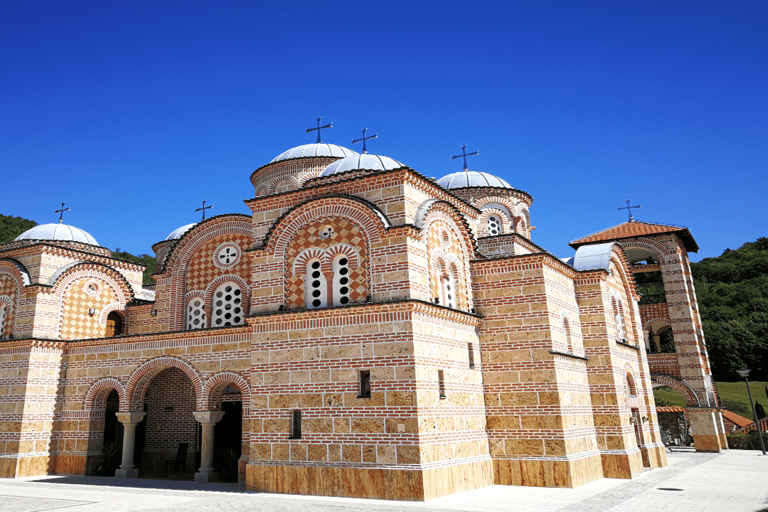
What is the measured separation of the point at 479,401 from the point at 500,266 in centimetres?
318

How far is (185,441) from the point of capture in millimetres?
16641

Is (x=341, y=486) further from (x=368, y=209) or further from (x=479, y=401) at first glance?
(x=368, y=209)

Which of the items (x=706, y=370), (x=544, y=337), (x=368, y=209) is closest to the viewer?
(x=368, y=209)

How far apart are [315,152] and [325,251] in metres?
7.29

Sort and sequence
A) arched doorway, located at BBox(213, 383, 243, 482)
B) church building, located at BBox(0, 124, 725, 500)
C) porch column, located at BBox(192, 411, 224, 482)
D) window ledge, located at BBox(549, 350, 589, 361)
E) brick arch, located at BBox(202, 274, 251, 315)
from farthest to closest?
brick arch, located at BBox(202, 274, 251, 315) < arched doorway, located at BBox(213, 383, 243, 482) < porch column, located at BBox(192, 411, 224, 482) < window ledge, located at BBox(549, 350, 589, 361) < church building, located at BBox(0, 124, 725, 500)

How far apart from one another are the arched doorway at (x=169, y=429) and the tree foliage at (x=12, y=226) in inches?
924

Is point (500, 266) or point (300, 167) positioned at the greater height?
point (300, 167)

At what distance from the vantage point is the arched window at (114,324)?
18609 mm

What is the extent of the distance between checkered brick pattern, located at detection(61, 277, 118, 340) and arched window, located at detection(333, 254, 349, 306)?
9.59 meters

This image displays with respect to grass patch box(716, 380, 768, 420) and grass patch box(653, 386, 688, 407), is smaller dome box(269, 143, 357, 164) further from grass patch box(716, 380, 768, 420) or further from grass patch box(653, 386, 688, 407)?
grass patch box(716, 380, 768, 420)

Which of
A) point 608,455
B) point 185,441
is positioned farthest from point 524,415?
point 185,441

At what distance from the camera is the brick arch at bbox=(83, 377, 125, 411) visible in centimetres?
1537

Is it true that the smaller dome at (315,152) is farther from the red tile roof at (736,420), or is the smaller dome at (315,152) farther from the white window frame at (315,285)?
the red tile roof at (736,420)

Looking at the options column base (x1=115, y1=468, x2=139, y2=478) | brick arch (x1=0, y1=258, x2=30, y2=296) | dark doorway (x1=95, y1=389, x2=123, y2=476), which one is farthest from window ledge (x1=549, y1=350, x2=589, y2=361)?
brick arch (x1=0, y1=258, x2=30, y2=296)
